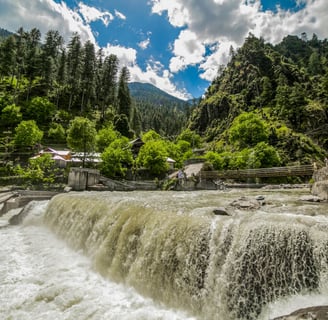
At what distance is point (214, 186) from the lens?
30.4 m

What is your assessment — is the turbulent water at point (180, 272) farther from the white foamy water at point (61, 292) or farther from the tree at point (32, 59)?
the tree at point (32, 59)

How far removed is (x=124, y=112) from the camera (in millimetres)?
71375

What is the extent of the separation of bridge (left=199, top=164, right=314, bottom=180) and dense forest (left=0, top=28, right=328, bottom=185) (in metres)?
4.80

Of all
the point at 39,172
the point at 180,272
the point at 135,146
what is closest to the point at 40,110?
the point at 135,146

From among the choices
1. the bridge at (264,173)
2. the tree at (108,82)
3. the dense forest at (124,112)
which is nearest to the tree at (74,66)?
the dense forest at (124,112)

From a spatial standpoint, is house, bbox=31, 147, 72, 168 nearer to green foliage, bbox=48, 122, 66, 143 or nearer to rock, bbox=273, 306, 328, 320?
green foliage, bbox=48, 122, 66, 143

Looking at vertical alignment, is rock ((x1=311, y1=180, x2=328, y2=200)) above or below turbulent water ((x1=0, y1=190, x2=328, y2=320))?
above

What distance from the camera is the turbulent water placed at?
5586 mm

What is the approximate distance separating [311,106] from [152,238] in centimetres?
6785

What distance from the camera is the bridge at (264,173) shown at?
25.7m

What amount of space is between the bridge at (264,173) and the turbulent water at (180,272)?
2025cm

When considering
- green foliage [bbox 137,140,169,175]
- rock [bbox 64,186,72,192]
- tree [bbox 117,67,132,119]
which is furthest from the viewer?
tree [bbox 117,67,132,119]

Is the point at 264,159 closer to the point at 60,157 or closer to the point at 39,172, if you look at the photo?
the point at 39,172

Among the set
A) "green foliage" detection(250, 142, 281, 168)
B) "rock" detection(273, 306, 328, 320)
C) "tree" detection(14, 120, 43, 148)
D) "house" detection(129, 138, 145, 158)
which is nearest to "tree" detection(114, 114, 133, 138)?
"house" detection(129, 138, 145, 158)
